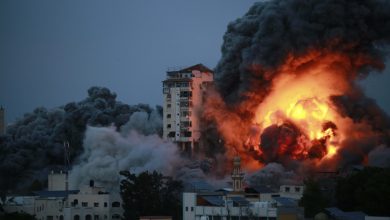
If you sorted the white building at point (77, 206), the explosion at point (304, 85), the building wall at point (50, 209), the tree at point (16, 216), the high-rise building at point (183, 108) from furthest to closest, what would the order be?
the high-rise building at point (183, 108), the explosion at point (304, 85), the building wall at point (50, 209), the white building at point (77, 206), the tree at point (16, 216)

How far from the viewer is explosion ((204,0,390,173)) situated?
108500mm

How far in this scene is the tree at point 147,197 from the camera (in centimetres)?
9406

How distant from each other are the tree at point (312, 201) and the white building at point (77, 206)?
49.2 ft

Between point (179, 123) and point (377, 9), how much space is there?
22419mm

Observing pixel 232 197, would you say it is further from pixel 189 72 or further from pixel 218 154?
pixel 189 72

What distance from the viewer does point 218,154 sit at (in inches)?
4545

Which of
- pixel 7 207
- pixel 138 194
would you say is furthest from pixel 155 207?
pixel 7 207

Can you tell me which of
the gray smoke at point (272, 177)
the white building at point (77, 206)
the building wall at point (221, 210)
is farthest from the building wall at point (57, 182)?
the building wall at point (221, 210)

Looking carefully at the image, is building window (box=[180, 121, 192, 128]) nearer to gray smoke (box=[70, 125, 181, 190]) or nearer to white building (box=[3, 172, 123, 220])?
gray smoke (box=[70, 125, 181, 190])

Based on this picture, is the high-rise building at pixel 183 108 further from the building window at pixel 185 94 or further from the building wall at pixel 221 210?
the building wall at pixel 221 210

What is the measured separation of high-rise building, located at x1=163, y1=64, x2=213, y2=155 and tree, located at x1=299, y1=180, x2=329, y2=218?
32.2 metres

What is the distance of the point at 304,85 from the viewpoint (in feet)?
371

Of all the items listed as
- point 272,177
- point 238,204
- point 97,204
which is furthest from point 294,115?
point 238,204

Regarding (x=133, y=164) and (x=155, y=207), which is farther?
(x=133, y=164)
